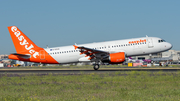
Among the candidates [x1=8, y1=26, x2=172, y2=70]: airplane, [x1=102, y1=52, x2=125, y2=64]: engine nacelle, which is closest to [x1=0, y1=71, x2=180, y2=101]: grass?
[x1=102, y1=52, x2=125, y2=64]: engine nacelle

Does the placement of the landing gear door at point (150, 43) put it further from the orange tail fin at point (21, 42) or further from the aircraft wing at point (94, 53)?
the orange tail fin at point (21, 42)

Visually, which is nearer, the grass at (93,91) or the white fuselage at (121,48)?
the grass at (93,91)

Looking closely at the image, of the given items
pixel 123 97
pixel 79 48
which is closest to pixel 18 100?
pixel 123 97

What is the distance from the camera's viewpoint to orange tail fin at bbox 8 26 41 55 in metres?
38.7

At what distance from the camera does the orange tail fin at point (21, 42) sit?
38.7 meters

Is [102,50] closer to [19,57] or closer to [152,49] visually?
[152,49]

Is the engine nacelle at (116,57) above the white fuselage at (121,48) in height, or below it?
below

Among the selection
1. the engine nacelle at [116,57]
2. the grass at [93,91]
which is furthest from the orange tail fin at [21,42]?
the grass at [93,91]

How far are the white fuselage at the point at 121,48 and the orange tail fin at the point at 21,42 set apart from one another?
10.5 feet

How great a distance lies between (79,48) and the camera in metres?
35.1

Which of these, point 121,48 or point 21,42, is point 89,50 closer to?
point 121,48

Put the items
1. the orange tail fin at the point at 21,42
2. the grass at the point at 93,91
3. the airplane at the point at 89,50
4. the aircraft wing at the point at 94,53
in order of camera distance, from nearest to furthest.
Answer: the grass at the point at 93,91 < the aircraft wing at the point at 94,53 < the airplane at the point at 89,50 < the orange tail fin at the point at 21,42

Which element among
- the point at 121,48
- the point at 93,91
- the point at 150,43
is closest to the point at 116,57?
the point at 121,48

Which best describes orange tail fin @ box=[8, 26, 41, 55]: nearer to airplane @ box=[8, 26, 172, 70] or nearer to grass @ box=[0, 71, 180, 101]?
airplane @ box=[8, 26, 172, 70]
